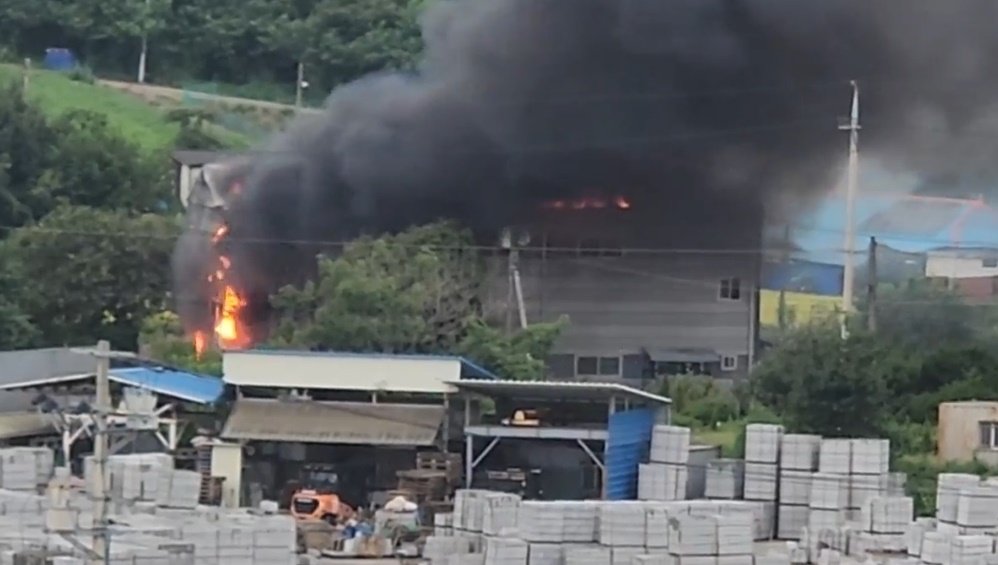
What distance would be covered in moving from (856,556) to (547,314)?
14.7 m

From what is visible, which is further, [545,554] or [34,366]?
[34,366]

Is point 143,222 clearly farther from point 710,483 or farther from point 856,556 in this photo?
point 856,556

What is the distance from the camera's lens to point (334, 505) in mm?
25000

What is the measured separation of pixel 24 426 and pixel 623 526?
34.1 ft

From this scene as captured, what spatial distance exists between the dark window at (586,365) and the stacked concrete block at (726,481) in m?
10.1

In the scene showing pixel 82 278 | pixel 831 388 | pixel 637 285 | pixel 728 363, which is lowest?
pixel 831 388

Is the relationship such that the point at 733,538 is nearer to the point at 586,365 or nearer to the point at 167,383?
the point at 167,383

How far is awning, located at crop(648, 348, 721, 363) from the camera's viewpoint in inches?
1421

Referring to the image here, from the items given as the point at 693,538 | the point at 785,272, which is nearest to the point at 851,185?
the point at 785,272

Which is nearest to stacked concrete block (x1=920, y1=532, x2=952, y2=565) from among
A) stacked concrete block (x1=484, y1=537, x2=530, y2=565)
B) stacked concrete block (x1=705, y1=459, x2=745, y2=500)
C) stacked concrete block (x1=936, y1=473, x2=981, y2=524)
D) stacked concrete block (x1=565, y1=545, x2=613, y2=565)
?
stacked concrete block (x1=936, y1=473, x2=981, y2=524)

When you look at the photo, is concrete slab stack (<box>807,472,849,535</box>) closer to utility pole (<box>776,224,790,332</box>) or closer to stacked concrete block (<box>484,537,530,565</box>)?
stacked concrete block (<box>484,537,530,565</box>)

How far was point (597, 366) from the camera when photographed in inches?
1425

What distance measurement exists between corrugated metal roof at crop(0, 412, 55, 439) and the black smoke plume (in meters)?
8.05

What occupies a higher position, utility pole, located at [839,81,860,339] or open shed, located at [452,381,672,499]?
utility pole, located at [839,81,860,339]
